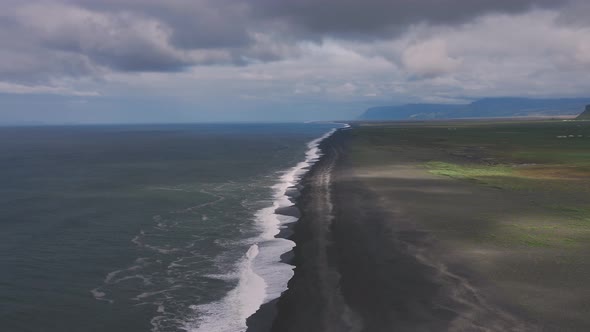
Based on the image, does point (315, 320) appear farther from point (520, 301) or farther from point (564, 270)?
point (564, 270)

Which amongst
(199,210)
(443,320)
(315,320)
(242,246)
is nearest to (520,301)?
(443,320)

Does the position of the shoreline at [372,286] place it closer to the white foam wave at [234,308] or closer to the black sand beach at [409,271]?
the black sand beach at [409,271]

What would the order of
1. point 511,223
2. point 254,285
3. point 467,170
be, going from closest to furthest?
point 254,285 → point 511,223 → point 467,170

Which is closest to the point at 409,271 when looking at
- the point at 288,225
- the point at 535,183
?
the point at 288,225

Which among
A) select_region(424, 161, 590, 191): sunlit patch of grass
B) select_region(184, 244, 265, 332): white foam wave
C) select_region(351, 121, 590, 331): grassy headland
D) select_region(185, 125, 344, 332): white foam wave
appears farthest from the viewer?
select_region(424, 161, 590, 191): sunlit patch of grass

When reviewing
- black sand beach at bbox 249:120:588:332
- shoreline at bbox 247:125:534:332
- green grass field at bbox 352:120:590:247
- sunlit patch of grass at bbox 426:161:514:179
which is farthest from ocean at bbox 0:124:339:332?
sunlit patch of grass at bbox 426:161:514:179

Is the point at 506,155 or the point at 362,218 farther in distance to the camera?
the point at 506,155

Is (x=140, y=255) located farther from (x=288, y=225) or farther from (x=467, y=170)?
(x=467, y=170)

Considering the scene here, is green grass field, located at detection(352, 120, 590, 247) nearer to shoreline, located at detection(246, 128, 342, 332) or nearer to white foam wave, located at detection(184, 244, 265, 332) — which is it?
shoreline, located at detection(246, 128, 342, 332)
